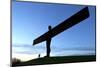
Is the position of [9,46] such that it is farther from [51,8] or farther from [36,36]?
[51,8]

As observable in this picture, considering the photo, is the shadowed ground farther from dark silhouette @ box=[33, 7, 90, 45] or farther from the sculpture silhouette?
dark silhouette @ box=[33, 7, 90, 45]

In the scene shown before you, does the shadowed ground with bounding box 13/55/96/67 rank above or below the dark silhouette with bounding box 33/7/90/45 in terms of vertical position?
below

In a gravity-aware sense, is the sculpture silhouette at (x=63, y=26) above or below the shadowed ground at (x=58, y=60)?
above

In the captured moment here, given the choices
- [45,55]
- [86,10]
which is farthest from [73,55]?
[86,10]

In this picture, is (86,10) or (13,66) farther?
(86,10)

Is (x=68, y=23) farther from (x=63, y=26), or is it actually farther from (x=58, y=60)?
(x=58, y=60)

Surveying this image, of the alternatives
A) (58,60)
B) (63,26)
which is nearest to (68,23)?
(63,26)

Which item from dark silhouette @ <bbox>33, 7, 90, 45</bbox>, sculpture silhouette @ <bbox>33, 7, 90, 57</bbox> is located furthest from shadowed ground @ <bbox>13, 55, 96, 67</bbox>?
dark silhouette @ <bbox>33, 7, 90, 45</bbox>

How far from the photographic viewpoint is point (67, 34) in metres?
2.60

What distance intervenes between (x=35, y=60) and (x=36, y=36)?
0.25 metres

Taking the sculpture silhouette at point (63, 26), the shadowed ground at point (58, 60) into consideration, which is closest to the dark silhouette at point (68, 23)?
the sculpture silhouette at point (63, 26)

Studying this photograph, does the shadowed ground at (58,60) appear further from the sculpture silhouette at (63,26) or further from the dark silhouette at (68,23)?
the dark silhouette at (68,23)

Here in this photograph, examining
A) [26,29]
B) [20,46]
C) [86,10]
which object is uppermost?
[86,10]

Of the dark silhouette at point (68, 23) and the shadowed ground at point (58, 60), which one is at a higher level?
the dark silhouette at point (68, 23)
